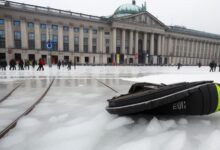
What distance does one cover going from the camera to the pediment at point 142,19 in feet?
211

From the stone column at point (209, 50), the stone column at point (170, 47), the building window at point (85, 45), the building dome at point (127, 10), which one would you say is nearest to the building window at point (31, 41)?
the building window at point (85, 45)

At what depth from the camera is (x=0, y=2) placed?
4672cm

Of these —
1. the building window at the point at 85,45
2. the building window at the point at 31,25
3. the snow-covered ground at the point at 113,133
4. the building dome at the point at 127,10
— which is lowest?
the snow-covered ground at the point at 113,133

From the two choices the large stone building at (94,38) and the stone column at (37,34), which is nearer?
the large stone building at (94,38)

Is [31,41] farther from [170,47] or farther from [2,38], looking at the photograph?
[170,47]

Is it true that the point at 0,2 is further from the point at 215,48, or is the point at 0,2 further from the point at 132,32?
the point at 215,48

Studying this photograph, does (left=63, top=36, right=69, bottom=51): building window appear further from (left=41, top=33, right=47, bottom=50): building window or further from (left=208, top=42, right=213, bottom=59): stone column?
(left=208, top=42, right=213, bottom=59): stone column

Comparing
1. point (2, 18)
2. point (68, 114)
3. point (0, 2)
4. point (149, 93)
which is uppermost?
point (0, 2)

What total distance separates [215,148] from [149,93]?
1.03 m

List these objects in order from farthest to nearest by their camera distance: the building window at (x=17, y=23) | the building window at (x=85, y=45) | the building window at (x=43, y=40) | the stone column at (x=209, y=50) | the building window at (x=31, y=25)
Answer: the stone column at (x=209, y=50) < the building window at (x=85, y=45) < the building window at (x=43, y=40) < the building window at (x=31, y=25) < the building window at (x=17, y=23)

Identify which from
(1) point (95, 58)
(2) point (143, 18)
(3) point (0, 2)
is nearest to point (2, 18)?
(3) point (0, 2)

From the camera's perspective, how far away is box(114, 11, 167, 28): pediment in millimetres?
64394

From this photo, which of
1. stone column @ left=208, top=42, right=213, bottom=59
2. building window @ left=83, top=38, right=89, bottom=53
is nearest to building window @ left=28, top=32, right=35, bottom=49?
building window @ left=83, top=38, right=89, bottom=53

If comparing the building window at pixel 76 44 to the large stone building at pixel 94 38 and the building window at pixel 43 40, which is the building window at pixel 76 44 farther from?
the building window at pixel 43 40
